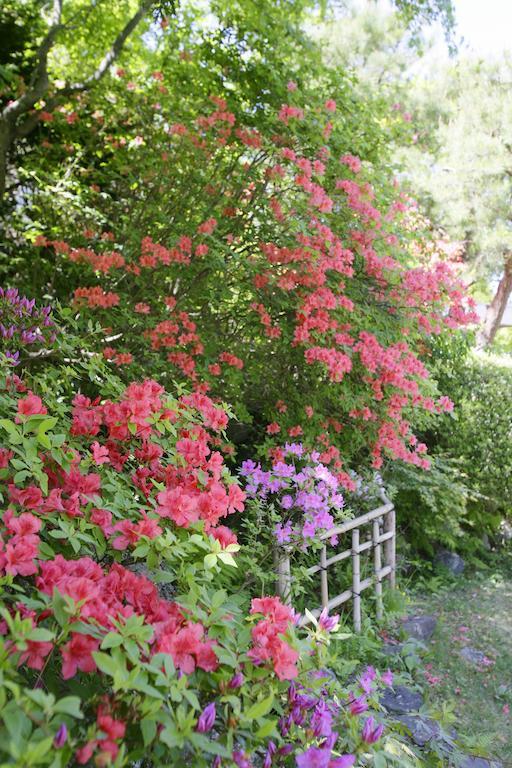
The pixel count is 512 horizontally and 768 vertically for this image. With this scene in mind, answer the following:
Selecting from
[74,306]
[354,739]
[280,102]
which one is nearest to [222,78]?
[280,102]

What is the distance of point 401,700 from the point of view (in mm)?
2977

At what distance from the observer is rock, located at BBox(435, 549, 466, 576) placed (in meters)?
5.16

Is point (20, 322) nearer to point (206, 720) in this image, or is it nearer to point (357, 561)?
point (206, 720)

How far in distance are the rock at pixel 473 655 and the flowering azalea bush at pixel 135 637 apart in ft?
7.46

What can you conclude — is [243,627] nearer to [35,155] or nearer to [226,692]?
[226,692]

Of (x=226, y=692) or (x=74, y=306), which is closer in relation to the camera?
(x=226, y=692)

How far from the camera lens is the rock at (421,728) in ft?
8.42

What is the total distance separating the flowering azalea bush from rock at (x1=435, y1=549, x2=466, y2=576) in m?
3.71

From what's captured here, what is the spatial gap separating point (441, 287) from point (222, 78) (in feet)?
6.44

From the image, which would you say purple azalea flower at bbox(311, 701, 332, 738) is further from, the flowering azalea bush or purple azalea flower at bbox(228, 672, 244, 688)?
purple azalea flower at bbox(228, 672, 244, 688)

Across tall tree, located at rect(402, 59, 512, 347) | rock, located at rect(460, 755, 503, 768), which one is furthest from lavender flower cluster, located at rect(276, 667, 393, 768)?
tall tree, located at rect(402, 59, 512, 347)

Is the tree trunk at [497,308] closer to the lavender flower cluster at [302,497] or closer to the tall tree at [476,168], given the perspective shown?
the tall tree at [476,168]

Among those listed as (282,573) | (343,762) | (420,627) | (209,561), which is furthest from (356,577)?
(343,762)

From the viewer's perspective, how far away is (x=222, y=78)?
4.12 meters
